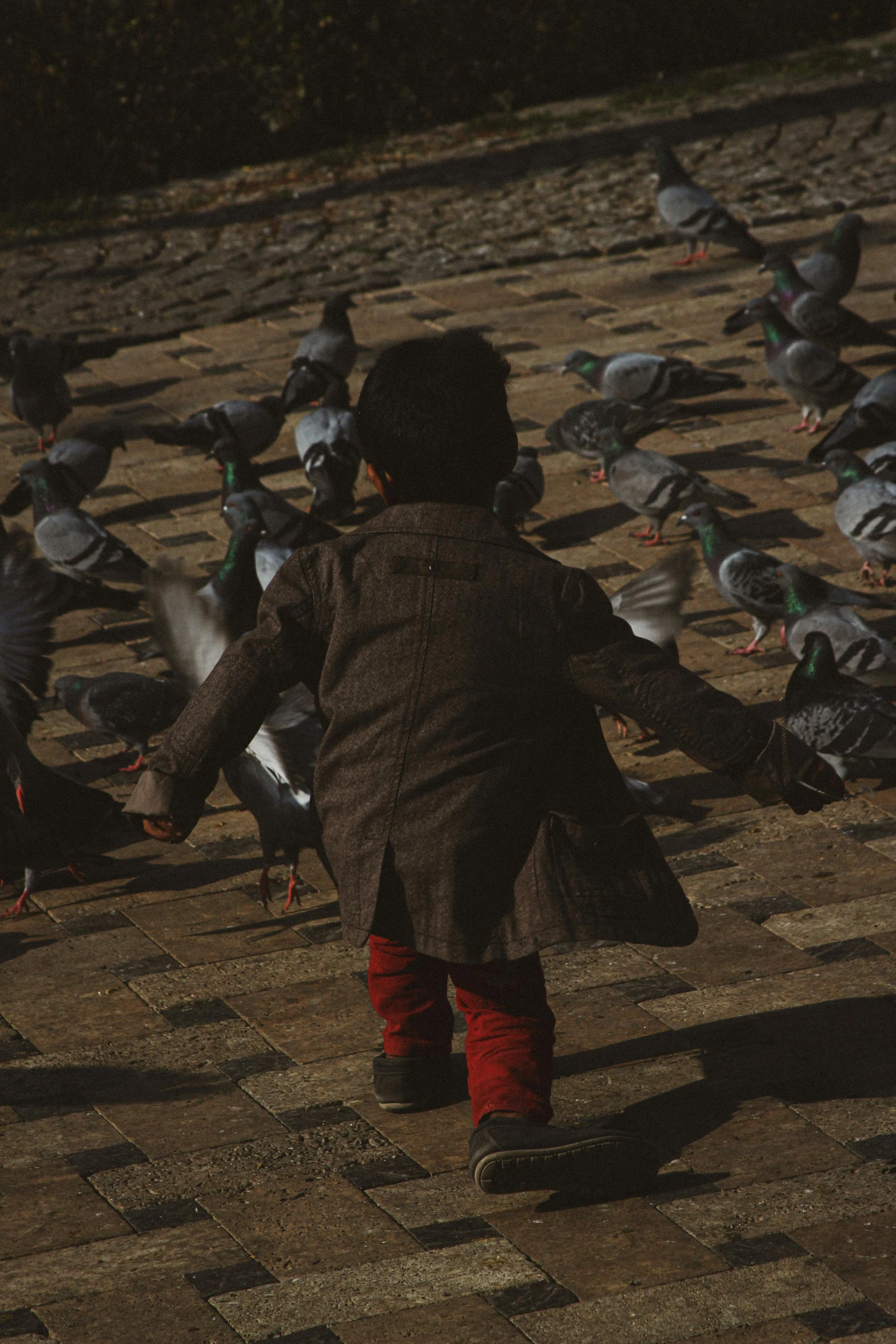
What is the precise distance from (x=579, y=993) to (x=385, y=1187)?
3.07ft

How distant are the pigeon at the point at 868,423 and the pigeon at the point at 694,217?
3431 mm

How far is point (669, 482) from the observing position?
7508 mm

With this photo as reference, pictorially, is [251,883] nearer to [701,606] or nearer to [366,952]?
[366,952]

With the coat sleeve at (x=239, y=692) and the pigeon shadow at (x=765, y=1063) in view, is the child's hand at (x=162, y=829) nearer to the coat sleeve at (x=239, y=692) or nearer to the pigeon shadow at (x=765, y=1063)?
the coat sleeve at (x=239, y=692)

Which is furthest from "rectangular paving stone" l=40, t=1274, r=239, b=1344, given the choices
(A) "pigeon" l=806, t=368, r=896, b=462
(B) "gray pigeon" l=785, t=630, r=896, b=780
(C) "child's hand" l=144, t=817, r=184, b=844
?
(A) "pigeon" l=806, t=368, r=896, b=462

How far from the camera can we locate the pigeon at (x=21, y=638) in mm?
5426

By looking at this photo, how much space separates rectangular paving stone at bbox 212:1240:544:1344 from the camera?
308 cm

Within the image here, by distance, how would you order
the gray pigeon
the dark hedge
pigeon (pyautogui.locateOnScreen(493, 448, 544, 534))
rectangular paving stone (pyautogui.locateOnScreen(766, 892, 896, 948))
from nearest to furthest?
rectangular paving stone (pyautogui.locateOnScreen(766, 892, 896, 948))
the gray pigeon
pigeon (pyautogui.locateOnScreen(493, 448, 544, 534))
the dark hedge

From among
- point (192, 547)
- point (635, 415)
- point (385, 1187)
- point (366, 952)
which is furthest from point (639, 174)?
point (385, 1187)

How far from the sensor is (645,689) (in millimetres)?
3234

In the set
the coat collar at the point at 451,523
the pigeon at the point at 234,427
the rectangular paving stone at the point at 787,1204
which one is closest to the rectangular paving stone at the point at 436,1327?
the rectangular paving stone at the point at 787,1204

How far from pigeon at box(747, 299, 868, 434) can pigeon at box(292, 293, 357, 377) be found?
234 centimetres

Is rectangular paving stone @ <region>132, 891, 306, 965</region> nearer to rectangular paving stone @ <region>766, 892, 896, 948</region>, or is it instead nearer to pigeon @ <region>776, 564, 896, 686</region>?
rectangular paving stone @ <region>766, 892, 896, 948</region>

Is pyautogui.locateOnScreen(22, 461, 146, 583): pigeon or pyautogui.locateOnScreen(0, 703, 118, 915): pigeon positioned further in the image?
pyautogui.locateOnScreen(22, 461, 146, 583): pigeon
